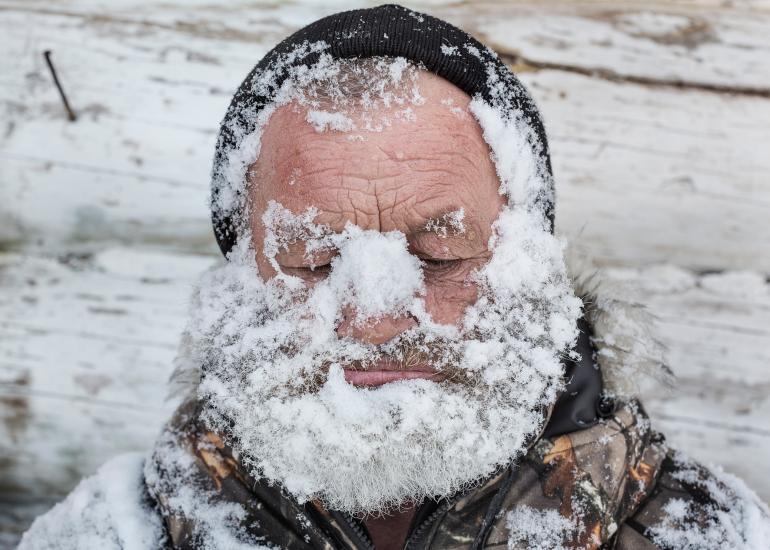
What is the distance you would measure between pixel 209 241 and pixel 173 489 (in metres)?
0.95

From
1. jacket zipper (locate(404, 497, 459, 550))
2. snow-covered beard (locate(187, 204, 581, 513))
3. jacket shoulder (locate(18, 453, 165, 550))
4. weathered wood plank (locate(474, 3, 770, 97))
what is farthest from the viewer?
weathered wood plank (locate(474, 3, 770, 97))

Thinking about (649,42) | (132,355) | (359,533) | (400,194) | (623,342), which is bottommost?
(132,355)

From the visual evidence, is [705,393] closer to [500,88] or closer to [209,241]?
[500,88]

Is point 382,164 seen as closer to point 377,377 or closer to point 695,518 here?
point 377,377

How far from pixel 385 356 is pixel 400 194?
0.35 meters

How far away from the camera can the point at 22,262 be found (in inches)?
89.3

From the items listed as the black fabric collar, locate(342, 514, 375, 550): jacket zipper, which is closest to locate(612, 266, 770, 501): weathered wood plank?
the black fabric collar

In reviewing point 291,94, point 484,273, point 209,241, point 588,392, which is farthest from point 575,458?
point 209,241

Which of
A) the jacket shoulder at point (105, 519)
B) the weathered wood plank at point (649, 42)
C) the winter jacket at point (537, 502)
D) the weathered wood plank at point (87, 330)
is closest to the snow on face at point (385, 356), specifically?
the winter jacket at point (537, 502)

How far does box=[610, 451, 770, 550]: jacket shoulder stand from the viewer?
1.49 meters

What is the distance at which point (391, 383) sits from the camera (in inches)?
52.7

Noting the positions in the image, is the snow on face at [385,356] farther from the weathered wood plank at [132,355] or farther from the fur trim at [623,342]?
the weathered wood plank at [132,355]

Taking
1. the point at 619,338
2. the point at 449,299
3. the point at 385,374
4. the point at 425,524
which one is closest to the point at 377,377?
the point at 385,374

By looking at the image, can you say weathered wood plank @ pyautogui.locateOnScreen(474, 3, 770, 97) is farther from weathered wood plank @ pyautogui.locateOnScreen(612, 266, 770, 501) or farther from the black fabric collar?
the black fabric collar
